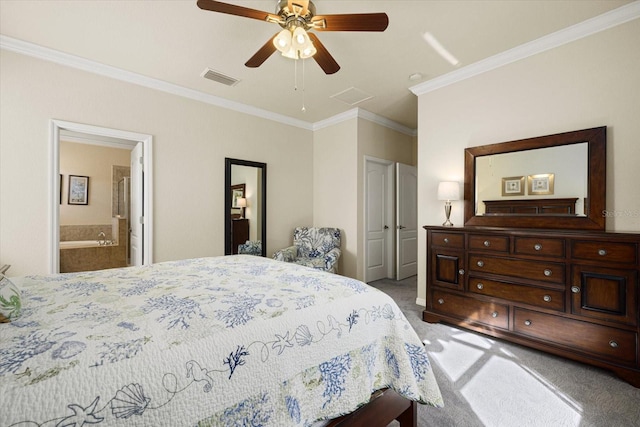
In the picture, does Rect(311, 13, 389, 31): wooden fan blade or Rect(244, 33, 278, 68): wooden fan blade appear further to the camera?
Rect(244, 33, 278, 68): wooden fan blade

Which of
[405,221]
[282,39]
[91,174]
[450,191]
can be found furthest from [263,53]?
[91,174]

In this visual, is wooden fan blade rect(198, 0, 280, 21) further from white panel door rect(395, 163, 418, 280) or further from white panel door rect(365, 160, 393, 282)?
white panel door rect(395, 163, 418, 280)

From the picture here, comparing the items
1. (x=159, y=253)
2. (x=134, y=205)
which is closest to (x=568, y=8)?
(x=159, y=253)

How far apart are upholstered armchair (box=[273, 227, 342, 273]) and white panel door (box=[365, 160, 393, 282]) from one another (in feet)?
2.02

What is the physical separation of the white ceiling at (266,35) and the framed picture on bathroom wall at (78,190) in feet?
11.4

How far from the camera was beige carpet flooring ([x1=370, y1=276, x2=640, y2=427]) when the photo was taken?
1.63m

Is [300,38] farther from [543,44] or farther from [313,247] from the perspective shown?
[313,247]

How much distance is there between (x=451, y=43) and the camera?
2656 mm

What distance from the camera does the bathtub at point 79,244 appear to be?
4.78m

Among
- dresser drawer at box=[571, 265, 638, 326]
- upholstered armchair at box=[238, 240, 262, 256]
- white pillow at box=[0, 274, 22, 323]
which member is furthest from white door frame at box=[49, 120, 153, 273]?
dresser drawer at box=[571, 265, 638, 326]

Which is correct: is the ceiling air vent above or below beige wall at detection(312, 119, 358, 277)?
above

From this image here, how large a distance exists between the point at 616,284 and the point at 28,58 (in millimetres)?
5257

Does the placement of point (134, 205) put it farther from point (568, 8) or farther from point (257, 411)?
point (568, 8)

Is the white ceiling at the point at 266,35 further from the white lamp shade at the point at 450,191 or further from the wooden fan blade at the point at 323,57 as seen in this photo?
the white lamp shade at the point at 450,191
